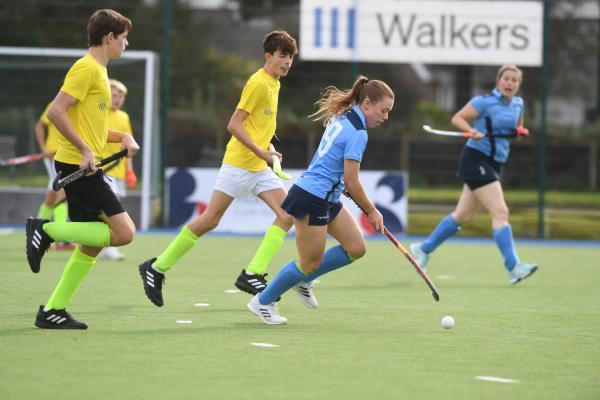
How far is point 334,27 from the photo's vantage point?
14.7m

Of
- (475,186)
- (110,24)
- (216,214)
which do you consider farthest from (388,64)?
(110,24)

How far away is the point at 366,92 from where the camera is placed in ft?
20.4

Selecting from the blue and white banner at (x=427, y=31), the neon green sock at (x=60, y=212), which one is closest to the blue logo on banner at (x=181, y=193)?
the blue and white banner at (x=427, y=31)

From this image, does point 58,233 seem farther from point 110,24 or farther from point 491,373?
point 491,373

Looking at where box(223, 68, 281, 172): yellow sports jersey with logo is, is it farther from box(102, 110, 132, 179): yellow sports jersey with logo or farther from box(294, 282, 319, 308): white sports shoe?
box(102, 110, 132, 179): yellow sports jersey with logo

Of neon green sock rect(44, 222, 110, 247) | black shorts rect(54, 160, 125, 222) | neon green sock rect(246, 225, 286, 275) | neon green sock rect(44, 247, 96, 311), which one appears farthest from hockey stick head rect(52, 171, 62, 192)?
neon green sock rect(246, 225, 286, 275)

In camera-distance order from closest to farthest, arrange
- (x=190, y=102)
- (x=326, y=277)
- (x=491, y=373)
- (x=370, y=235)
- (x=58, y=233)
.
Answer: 1. (x=491, y=373)
2. (x=58, y=233)
3. (x=326, y=277)
4. (x=370, y=235)
5. (x=190, y=102)

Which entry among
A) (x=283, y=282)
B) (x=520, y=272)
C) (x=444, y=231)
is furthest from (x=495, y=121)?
(x=283, y=282)

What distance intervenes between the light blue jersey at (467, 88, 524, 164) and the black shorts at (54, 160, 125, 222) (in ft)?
13.9

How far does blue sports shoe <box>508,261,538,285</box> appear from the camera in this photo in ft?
29.6

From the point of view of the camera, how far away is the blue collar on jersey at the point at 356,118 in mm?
6148

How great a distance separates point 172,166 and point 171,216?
0.93 metres

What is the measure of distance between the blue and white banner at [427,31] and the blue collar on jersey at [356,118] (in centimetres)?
862

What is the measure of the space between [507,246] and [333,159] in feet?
11.1
